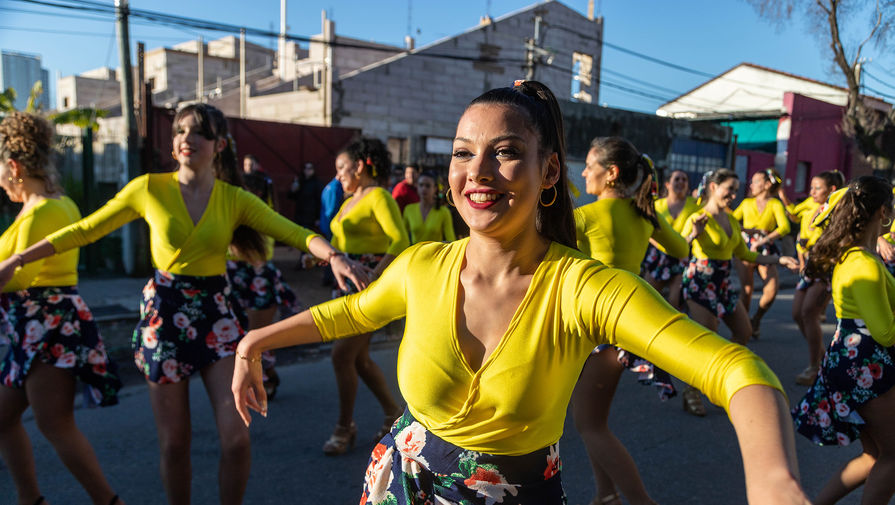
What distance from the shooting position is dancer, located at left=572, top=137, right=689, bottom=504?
3.02 metres

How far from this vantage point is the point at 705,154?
77.2 ft

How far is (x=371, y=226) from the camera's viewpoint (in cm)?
454

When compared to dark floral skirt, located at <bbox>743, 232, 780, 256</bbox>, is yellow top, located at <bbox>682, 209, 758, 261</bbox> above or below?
above

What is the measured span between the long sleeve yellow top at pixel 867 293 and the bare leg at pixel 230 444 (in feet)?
8.94

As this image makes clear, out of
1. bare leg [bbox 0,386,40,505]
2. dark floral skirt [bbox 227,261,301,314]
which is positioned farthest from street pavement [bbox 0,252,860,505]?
dark floral skirt [bbox 227,261,301,314]

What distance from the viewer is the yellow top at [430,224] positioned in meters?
7.17

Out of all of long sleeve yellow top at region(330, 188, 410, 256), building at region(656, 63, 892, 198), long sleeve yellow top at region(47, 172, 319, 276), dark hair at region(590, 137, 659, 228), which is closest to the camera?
long sleeve yellow top at region(47, 172, 319, 276)

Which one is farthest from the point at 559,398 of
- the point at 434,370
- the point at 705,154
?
the point at 705,154

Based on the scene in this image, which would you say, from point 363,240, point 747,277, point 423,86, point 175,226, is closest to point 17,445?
point 175,226

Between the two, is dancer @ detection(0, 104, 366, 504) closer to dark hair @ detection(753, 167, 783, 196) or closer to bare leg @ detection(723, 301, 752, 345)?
bare leg @ detection(723, 301, 752, 345)

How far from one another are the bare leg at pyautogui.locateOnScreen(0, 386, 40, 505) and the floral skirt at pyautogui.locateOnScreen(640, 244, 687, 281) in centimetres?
557

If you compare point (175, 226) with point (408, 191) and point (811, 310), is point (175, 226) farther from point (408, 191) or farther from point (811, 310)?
point (408, 191)

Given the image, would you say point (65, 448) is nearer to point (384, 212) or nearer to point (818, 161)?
point (384, 212)

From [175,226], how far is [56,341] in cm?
82
